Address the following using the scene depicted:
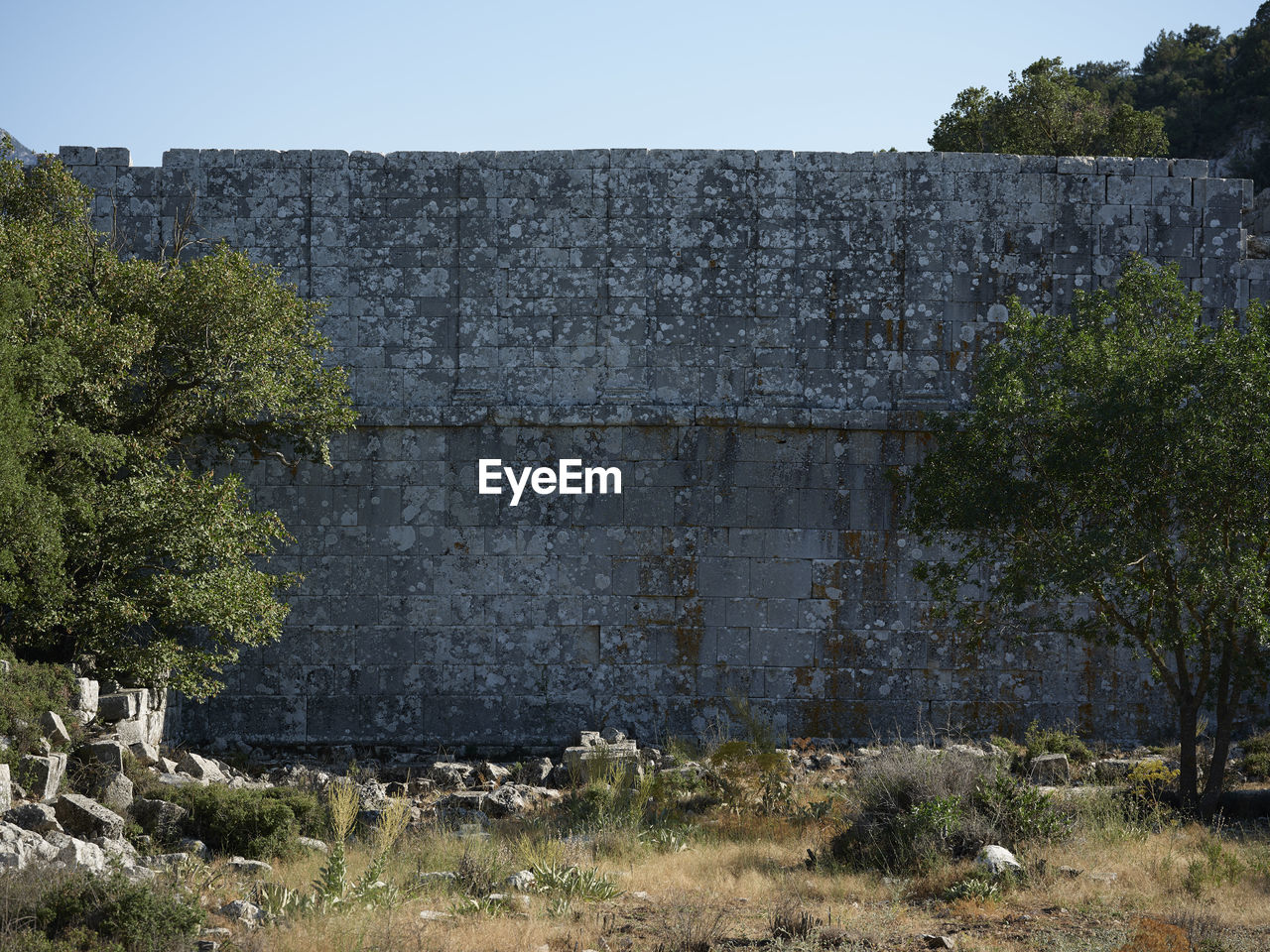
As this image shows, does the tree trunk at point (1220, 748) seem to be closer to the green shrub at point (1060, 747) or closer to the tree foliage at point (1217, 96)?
the green shrub at point (1060, 747)

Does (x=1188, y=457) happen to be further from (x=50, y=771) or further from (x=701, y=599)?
(x=50, y=771)

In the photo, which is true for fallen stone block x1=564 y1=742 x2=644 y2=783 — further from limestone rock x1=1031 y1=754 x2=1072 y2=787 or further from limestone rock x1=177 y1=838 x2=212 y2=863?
limestone rock x1=1031 y1=754 x2=1072 y2=787

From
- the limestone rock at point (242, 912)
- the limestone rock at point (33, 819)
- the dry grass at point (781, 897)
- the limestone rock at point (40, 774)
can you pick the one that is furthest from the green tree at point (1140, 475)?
the limestone rock at point (40, 774)

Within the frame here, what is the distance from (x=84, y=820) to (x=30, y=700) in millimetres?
1366

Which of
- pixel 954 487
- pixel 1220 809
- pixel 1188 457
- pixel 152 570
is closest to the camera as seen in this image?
pixel 1188 457

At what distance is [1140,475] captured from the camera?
8.22 metres

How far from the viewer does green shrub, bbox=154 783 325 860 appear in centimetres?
761

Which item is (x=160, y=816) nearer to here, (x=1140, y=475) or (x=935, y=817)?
(x=935, y=817)

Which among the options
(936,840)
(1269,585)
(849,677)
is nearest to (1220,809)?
(1269,585)

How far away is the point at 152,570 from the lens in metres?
11.0

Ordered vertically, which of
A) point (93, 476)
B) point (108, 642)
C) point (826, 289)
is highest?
point (826, 289)

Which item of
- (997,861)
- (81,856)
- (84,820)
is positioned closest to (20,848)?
(81,856)

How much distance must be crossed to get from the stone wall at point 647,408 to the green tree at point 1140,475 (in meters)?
2.18

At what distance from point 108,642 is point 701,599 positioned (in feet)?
18.8
